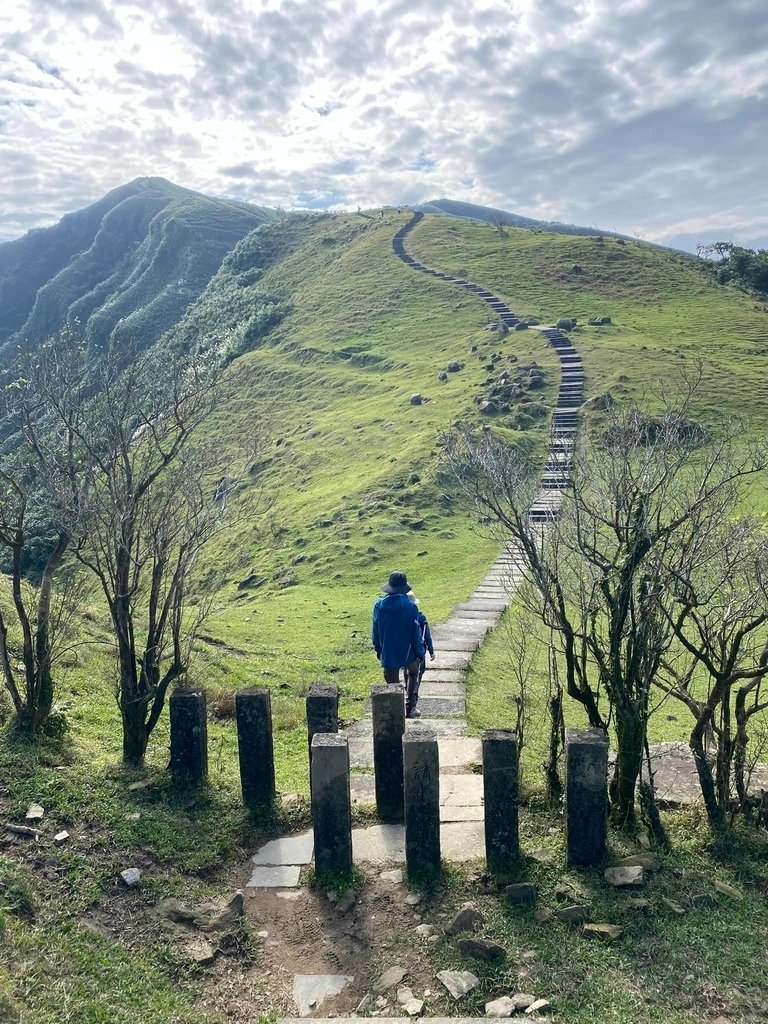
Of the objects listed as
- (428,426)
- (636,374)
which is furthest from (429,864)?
(636,374)

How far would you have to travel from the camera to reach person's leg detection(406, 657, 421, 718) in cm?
941

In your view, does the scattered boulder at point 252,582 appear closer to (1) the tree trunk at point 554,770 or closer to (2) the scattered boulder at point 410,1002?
(1) the tree trunk at point 554,770

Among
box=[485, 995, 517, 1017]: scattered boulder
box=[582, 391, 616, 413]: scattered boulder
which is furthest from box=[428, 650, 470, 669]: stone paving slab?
box=[582, 391, 616, 413]: scattered boulder

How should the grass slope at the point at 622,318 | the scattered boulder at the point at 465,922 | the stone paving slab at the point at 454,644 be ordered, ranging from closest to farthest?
the scattered boulder at the point at 465,922, the grass slope at the point at 622,318, the stone paving slab at the point at 454,644

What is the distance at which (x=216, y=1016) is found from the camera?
172 inches

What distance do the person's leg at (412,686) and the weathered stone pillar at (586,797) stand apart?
392cm

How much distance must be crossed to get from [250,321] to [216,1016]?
226 ft

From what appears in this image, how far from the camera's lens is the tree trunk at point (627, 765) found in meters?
6.03

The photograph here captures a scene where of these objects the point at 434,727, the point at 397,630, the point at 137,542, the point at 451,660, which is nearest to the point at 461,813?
the point at 434,727

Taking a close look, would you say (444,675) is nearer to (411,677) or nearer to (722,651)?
(411,677)

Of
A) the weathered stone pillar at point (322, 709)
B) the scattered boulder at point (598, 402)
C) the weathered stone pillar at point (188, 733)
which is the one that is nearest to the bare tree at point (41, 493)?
the weathered stone pillar at point (188, 733)

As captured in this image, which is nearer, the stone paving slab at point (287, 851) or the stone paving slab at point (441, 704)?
the stone paving slab at point (287, 851)

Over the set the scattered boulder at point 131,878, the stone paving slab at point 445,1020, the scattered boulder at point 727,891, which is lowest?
the stone paving slab at point 445,1020

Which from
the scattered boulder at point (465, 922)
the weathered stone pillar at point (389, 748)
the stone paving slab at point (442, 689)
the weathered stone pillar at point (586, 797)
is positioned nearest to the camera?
the scattered boulder at point (465, 922)
